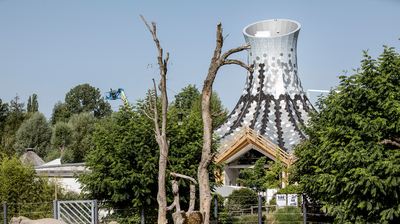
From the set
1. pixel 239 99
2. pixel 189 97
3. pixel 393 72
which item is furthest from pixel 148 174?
pixel 189 97

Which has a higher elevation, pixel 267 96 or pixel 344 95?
pixel 267 96

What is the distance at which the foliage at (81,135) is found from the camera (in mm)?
51938

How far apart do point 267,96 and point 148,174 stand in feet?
80.6

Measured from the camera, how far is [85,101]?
245 feet

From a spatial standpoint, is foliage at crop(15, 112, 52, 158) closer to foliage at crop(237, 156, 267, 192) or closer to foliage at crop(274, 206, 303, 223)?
foliage at crop(237, 156, 267, 192)

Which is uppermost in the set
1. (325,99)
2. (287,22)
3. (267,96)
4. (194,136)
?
(287,22)

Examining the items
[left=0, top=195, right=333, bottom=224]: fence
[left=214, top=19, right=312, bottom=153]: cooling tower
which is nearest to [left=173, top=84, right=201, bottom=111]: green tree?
[left=214, top=19, right=312, bottom=153]: cooling tower

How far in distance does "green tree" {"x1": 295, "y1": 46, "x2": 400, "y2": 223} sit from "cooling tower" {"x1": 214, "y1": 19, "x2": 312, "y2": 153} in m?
23.0

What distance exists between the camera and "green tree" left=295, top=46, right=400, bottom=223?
35.5ft

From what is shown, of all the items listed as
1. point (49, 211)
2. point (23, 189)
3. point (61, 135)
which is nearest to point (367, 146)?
point (49, 211)

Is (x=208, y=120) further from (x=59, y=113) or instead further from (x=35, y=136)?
(x=59, y=113)

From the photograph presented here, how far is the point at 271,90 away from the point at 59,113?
46.3 meters

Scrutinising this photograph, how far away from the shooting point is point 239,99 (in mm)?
39844

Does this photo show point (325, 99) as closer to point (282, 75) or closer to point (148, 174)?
point (148, 174)
